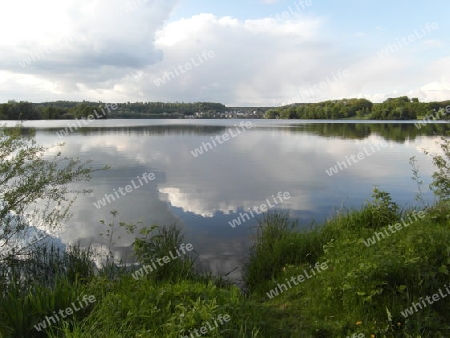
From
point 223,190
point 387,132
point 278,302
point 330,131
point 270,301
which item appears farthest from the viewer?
point 330,131

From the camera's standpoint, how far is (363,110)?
142625 millimetres

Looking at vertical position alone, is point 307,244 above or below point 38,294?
below

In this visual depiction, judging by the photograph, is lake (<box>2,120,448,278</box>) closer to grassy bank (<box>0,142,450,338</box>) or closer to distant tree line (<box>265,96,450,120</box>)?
grassy bank (<box>0,142,450,338</box>)

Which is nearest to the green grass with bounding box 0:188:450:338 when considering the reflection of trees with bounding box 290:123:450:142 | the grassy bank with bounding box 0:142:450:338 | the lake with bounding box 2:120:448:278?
the grassy bank with bounding box 0:142:450:338

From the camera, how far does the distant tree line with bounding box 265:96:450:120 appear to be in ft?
391

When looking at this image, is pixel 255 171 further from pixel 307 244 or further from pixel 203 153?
pixel 307 244

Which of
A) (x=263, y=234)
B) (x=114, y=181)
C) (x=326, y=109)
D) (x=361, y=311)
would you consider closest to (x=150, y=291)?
(x=361, y=311)

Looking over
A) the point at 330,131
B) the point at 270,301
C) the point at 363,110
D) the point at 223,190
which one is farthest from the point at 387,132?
the point at 363,110

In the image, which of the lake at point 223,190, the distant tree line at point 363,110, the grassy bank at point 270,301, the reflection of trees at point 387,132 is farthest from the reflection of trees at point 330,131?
the distant tree line at point 363,110

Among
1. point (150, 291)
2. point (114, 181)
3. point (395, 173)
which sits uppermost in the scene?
point (114, 181)

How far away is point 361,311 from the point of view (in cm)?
452

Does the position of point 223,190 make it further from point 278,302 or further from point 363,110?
point 363,110

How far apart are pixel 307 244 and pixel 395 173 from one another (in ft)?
48.5

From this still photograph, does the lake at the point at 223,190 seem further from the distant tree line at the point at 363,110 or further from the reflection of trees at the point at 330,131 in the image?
the distant tree line at the point at 363,110
